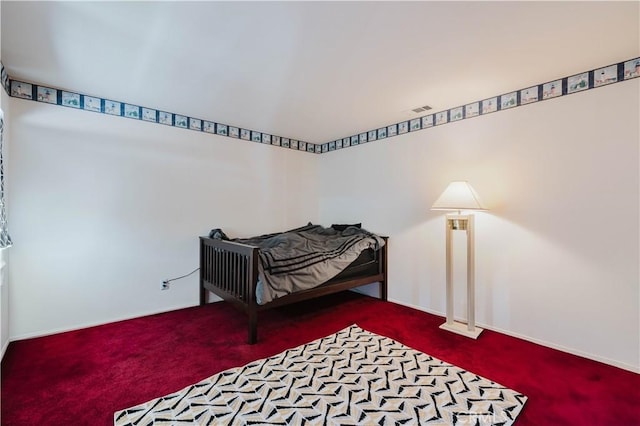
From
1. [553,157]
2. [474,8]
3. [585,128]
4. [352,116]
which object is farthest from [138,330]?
[585,128]

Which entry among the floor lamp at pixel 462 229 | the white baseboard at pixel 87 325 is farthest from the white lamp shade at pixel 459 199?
the white baseboard at pixel 87 325

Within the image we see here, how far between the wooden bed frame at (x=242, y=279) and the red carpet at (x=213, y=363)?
28cm

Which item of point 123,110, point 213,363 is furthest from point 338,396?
point 123,110

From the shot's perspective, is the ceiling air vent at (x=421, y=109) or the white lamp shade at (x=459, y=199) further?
the ceiling air vent at (x=421, y=109)

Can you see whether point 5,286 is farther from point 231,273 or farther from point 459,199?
point 459,199

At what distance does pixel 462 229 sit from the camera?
2703 mm

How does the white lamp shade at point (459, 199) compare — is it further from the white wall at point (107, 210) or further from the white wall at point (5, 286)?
the white wall at point (5, 286)

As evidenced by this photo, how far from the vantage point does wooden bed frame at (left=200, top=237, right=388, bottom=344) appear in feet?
8.11

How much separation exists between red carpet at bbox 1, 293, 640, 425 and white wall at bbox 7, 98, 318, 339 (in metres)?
0.28

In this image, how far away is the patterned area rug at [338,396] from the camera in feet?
5.08

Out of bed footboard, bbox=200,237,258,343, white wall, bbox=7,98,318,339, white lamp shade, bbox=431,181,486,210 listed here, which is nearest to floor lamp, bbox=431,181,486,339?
white lamp shade, bbox=431,181,486,210

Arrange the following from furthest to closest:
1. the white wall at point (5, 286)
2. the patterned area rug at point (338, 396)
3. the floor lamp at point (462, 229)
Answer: the floor lamp at point (462, 229), the white wall at point (5, 286), the patterned area rug at point (338, 396)

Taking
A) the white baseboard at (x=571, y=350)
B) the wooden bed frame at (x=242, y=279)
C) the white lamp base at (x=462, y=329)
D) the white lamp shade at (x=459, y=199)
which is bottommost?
the white baseboard at (x=571, y=350)

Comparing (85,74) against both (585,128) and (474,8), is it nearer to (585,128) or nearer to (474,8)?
(474,8)
